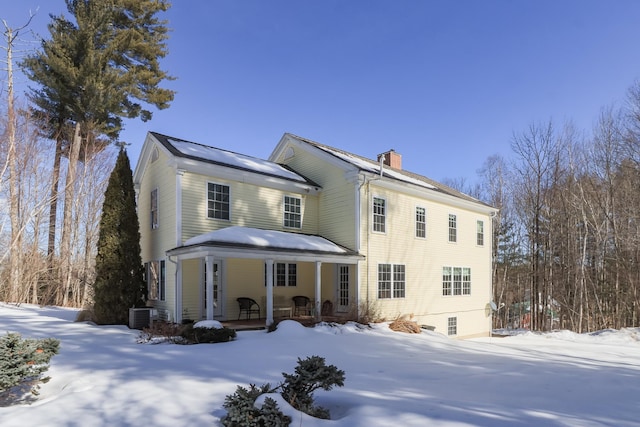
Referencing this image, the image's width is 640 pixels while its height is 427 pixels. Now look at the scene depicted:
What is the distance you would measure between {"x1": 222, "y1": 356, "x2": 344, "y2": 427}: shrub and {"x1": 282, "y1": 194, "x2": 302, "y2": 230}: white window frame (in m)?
10.3

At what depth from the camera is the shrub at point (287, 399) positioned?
4242 mm

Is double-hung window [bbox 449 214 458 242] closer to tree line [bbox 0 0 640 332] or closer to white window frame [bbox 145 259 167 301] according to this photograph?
tree line [bbox 0 0 640 332]

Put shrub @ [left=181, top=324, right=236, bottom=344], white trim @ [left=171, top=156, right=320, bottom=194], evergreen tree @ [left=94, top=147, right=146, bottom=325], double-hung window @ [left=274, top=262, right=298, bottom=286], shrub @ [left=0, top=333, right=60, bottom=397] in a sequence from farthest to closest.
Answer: double-hung window @ [left=274, top=262, right=298, bottom=286] < evergreen tree @ [left=94, top=147, right=146, bottom=325] < white trim @ [left=171, top=156, right=320, bottom=194] < shrub @ [left=181, top=324, right=236, bottom=344] < shrub @ [left=0, top=333, right=60, bottom=397]

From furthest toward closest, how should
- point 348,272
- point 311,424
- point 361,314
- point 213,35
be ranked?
point 213,35 < point 348,272 < point 361,314 < point 311,424

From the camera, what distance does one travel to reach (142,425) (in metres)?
4.47

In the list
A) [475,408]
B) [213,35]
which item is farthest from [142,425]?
[213,35]

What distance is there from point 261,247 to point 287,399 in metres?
7.24

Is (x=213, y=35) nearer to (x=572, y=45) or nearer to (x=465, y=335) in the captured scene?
(x=572, y=45)

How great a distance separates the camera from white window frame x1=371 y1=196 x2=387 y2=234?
15387 mm

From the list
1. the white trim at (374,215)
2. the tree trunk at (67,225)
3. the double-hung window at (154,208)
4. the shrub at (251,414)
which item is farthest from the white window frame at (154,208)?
the shrub at (251,414)

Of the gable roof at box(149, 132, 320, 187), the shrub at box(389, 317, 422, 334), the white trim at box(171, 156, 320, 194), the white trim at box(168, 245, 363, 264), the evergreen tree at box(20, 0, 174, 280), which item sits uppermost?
the evergreen tree at box(20, 0, 174, 280)

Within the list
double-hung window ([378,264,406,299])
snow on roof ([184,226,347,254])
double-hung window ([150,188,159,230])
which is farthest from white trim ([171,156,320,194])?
double-hung window ([378,264,406,299])

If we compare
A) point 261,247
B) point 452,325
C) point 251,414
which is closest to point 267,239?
point 261,247

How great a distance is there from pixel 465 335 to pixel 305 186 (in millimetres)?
10986
